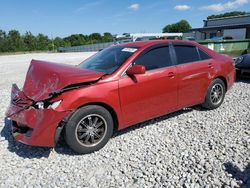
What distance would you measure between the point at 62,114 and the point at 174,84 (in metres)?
2.11

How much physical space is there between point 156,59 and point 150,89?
0.60 meters

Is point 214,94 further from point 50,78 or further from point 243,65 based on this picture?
point 50,78

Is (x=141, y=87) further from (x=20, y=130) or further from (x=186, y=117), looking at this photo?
(x=20, y=130)

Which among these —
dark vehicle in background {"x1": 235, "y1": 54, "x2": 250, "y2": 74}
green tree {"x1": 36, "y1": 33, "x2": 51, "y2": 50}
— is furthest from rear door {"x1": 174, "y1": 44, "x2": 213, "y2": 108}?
green tree {"x1": 36, "y1": 33, "x2": 51, "y2": 50}

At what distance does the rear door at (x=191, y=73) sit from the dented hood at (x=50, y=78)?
1.69 meters

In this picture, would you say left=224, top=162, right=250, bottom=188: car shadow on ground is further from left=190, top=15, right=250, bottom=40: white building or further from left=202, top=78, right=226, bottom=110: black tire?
left=190, top=15, right=250, bottom=40: white building

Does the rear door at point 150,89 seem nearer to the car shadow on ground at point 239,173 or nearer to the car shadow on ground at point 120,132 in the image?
the car shadow on ground at point 120,132

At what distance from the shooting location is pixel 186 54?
16.5ft

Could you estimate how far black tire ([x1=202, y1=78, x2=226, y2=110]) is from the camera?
534 centimetres

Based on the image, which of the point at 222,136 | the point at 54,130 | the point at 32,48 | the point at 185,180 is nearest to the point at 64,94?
the point at 54,130

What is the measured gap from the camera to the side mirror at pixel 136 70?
13.0 feet

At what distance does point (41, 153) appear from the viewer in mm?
3928

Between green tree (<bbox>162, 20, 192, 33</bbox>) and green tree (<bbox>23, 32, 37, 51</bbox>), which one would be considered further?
green tree (<bbox>162, 20, 192, 33</bbox>)

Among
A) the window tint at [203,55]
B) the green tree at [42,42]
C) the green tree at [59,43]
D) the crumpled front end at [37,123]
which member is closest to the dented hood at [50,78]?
the crumpled front end at [37,123]
